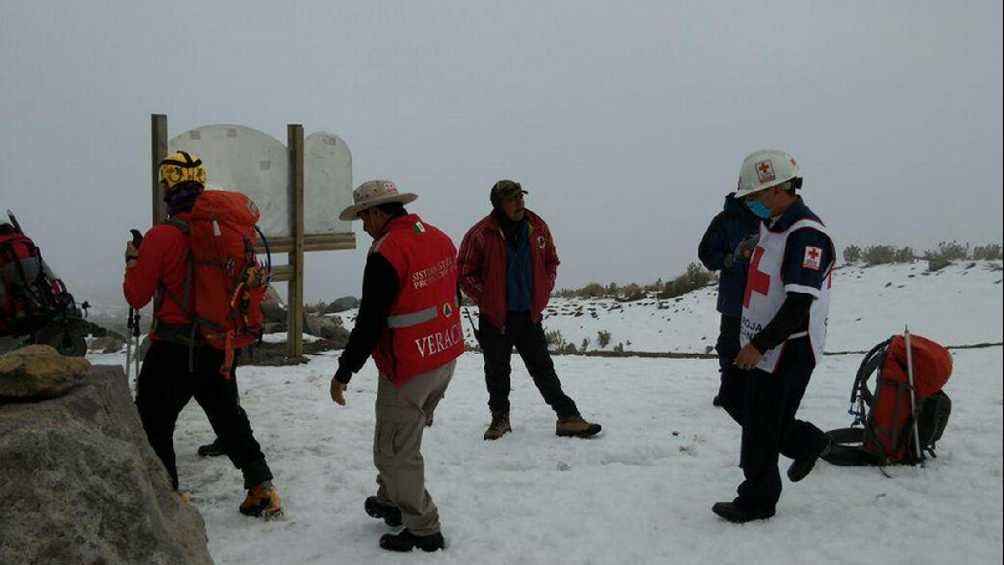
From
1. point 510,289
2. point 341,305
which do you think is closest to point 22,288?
point 510,289

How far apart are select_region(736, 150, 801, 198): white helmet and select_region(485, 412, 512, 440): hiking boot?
3.02 m

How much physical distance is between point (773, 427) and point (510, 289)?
8.09 ft

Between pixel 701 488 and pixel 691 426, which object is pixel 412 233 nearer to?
pixel 701 488

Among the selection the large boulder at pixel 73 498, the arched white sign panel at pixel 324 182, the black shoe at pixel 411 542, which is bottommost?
the black shoe at pixel 411 542

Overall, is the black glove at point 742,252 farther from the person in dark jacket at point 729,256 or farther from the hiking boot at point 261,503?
the hiking boot at point 261,503

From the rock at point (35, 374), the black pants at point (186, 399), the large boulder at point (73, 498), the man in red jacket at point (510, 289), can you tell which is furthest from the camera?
the man in red jacket at point (510, 289)

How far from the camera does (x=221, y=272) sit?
454cm

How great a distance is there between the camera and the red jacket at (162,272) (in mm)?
4355

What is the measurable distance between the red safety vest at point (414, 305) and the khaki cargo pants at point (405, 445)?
0.26 ft

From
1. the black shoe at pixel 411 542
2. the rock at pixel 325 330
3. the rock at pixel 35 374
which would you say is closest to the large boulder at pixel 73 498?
the rock at pixel 35 374

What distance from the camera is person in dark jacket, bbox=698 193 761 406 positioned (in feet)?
22.1

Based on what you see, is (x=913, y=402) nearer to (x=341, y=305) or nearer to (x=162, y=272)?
(x=162, y=272)

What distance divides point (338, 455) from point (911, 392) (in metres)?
4.11

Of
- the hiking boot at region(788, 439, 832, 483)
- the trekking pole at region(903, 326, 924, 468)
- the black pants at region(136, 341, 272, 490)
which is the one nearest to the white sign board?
the black pants at region(136, 341, 272, 490)
